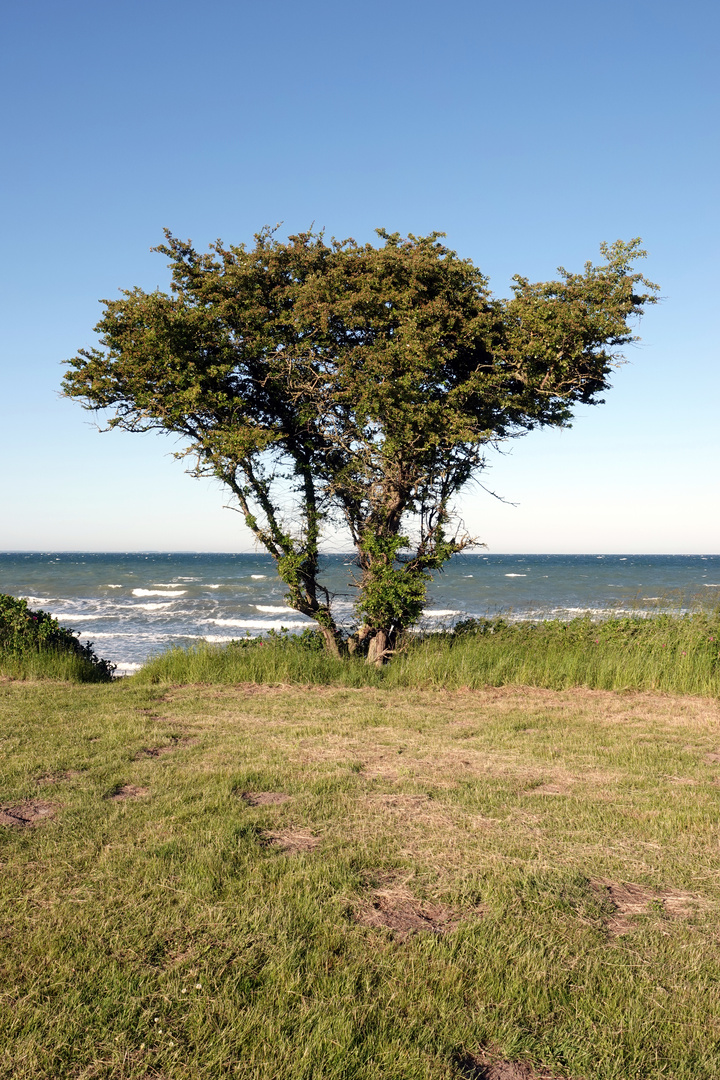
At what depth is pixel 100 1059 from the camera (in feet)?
8.79

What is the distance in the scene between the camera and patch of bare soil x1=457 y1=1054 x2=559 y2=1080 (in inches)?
104

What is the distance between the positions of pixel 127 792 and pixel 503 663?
21.6 ft

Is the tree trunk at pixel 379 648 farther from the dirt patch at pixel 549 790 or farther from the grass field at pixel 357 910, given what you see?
the dirt patch at pixel 549 790

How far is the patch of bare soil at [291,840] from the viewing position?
4.50m

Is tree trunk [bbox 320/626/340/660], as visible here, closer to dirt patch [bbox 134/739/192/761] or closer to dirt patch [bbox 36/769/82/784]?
dirt patch [bbox 134/739/192/761]

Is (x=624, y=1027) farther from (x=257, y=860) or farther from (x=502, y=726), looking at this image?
(x=502, y=726)

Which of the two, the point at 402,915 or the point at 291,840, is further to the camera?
the point at 291,840

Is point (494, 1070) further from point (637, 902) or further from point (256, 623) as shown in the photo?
point (256, 623)

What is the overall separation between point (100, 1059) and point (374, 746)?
453 cm

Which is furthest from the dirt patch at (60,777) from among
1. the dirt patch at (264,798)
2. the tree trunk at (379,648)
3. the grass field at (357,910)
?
the tree trunk at (379,648)

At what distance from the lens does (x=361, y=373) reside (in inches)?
391

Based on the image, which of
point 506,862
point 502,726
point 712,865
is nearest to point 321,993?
point 506,862

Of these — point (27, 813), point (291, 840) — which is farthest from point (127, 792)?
point (291, 840)

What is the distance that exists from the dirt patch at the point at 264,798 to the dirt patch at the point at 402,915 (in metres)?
1.57
